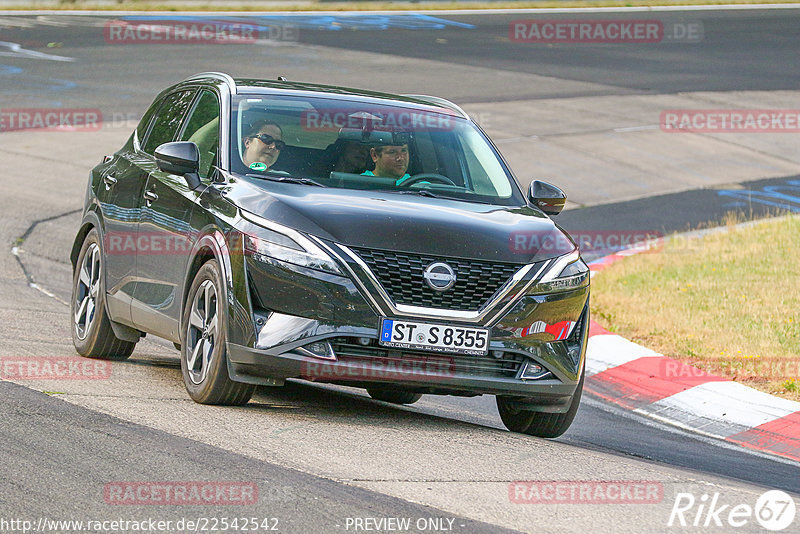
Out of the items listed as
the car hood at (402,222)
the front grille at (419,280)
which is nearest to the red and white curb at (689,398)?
the car hood at (402,222)

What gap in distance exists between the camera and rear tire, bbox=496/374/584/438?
7.54m

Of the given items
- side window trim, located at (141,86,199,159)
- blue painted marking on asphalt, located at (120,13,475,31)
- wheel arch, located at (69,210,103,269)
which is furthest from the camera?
blue painted marking on asphalt, located at (120,13,475,31)

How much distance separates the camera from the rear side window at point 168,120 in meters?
8.66

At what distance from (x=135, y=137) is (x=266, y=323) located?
3.02m

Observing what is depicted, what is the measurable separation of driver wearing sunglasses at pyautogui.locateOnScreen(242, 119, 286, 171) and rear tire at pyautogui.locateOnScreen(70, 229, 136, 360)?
5.32ft

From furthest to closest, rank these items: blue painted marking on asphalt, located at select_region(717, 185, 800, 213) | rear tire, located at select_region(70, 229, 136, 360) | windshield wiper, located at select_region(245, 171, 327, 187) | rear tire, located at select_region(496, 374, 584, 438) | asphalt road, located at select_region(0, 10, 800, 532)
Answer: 1. blue painted marking on asphalt, located at select_region(717, 185, 800, 213)
2. rear tire, located at select_region(70, 229, 136, 360)
3. rear tire, located at select_region(496, 374, 584, 438)
4. windshield wiper, located at select_region(245, 171, 327, 187)
5. asphalt road, located at select_region(0, 10, 800, 532)

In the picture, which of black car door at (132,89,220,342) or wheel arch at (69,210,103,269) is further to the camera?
wheel arch at (69,210,103,269)

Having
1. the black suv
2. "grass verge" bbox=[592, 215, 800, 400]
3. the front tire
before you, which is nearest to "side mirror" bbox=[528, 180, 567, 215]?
the black suv

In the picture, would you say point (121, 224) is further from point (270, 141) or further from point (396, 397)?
point (396, 397)

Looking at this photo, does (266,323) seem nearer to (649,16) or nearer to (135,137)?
(135,137)

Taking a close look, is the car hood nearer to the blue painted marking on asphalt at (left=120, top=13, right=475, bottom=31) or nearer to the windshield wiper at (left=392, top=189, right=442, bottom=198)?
the windshield wiper at (left=392, top=189, right=442, bottom=198)

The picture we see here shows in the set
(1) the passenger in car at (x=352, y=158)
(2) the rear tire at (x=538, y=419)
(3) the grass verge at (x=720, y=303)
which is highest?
(1) the passenger in car at (x=352, y=158)

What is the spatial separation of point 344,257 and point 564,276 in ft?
4.18

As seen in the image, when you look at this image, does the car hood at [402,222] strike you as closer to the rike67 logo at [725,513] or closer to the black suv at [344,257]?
the black suv at [344,257]
